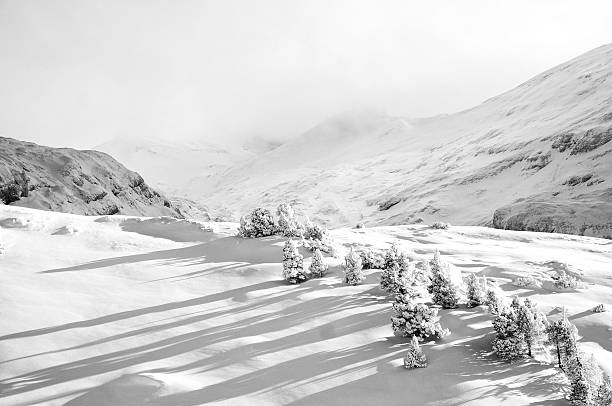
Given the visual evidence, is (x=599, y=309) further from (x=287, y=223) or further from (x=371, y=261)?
(x=287, y=223)

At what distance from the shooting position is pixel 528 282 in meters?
18.0

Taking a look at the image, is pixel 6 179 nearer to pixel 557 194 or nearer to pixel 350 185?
pixel 557 194

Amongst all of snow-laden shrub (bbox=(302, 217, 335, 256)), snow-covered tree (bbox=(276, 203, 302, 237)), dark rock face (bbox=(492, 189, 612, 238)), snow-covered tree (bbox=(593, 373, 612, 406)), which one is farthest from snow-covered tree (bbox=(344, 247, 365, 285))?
dark rock face (bbox=(492, 189, 612, 238))

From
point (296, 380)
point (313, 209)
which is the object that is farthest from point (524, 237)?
point (313, 209)

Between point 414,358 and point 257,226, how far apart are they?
14.6m

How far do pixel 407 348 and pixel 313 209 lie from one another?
12474 cm

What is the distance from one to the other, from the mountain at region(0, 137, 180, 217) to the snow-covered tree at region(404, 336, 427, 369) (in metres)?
36.9

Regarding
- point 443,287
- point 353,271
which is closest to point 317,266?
point 353,271

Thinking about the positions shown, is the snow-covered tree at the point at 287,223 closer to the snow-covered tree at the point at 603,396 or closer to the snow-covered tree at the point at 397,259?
the snow-covered tree at the point at 397,259

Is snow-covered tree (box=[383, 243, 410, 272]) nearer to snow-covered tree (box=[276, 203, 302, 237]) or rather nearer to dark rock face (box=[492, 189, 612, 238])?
snow-covered tree (box=[276, 203, 302, 237])

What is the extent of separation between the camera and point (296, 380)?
10.9 meters

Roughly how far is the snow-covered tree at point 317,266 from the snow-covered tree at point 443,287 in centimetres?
482

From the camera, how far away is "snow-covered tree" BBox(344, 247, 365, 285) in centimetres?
1745

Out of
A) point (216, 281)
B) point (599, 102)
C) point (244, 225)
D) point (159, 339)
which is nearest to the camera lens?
point (159, 339)
